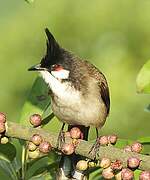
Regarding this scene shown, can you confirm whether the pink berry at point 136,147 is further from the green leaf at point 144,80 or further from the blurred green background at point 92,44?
the blurred green background at point 92,44

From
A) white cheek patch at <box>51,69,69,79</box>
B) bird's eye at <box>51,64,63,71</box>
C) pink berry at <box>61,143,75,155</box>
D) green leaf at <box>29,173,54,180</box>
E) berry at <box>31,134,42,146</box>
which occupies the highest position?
bird's eye at <box>51,64,63,71</box>

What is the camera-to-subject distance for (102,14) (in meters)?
9.96

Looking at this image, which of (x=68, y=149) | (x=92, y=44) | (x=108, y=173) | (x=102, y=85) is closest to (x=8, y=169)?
(x=68, y=149)

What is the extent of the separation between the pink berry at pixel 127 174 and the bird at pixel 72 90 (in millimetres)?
1106

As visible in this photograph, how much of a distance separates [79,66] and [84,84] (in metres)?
0.16

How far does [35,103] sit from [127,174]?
863 mm

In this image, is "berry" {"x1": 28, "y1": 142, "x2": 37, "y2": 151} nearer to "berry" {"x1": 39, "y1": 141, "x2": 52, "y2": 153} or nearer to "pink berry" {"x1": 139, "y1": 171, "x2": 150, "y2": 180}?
"berry" {"x1": 39, "y1": 141, "x2": 52, "y2": 153}

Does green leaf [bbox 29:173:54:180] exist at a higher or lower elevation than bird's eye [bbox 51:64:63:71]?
lower

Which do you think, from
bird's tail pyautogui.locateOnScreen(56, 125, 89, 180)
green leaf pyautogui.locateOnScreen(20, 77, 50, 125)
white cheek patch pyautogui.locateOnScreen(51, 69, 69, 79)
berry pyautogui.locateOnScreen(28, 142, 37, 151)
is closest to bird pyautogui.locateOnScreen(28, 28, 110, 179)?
white cheek patch pyautogui.locateOnScreen(51, 69, 69, 79)

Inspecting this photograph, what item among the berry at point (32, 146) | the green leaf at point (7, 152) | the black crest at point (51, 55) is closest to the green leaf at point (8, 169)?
the green leaf at point (7, 152)

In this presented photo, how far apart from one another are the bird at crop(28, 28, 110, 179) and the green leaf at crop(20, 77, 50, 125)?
253 millimetres

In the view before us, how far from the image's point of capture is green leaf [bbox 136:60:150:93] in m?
3.03

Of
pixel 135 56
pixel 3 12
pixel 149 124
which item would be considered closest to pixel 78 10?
pixel 3 12

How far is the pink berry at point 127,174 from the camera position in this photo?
2535mm
